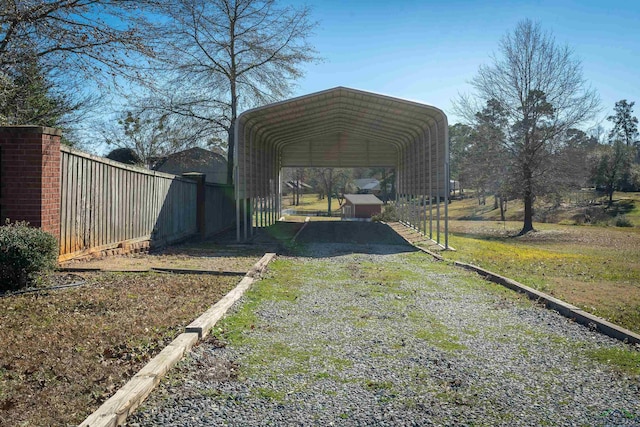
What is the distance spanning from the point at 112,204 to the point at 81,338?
19.1 feet

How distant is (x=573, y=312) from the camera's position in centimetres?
614

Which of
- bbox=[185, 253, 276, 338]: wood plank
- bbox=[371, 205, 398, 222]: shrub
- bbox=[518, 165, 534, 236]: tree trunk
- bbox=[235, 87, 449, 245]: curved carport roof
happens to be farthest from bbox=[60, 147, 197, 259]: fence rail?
bbox=[518, 165, 534, 236]: tree trunk

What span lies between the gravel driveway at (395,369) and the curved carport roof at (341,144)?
891 centimetres

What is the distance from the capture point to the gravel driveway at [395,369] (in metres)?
3.27

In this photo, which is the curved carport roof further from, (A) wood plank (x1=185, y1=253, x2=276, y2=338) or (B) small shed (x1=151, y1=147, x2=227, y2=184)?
(A) wood plank (x1=185, y1=253, x2=276, y2=338)

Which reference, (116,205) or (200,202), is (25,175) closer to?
(116,205)

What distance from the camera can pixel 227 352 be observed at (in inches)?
175

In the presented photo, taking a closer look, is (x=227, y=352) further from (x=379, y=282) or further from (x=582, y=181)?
(x=582, y=181)

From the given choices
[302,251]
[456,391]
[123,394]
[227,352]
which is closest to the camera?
[123,394]

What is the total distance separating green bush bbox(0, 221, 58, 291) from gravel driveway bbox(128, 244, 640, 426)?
2.52 metres

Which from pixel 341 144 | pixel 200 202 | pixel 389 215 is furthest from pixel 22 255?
pixel 389 215

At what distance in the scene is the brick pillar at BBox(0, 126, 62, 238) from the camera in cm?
726

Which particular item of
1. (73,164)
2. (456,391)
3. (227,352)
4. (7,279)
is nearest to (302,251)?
(73,164)

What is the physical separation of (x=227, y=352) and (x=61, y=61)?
6949 millimetres
